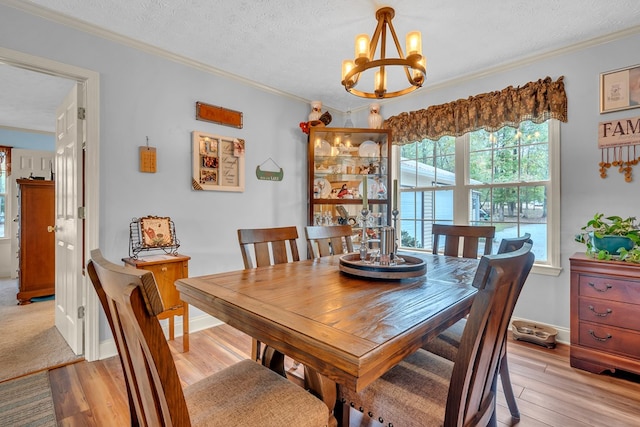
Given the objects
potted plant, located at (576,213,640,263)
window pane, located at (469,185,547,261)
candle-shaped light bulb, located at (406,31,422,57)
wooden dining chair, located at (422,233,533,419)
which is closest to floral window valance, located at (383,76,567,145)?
window pane, located at (469,185,547,261)

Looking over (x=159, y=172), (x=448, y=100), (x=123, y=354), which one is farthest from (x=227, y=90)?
(x=123, y=354)

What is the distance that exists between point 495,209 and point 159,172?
318 cm

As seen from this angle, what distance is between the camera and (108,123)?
7.73ft

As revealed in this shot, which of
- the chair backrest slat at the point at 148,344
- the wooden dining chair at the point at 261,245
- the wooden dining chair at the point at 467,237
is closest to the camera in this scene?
the chair backrest slat at the point at 148,344

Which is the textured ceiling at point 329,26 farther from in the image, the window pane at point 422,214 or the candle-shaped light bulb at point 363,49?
the window pane at point 422,214

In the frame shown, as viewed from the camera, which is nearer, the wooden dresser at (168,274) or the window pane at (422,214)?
the wooden dresser at (168,274)

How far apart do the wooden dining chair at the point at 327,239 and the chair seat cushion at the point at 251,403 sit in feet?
3.65

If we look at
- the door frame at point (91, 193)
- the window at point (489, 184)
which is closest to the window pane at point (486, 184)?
the window at point (489, 184)

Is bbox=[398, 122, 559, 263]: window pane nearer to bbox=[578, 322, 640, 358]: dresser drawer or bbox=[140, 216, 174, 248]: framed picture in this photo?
bbox=[578, 322, 640, 358]: dresser drawer

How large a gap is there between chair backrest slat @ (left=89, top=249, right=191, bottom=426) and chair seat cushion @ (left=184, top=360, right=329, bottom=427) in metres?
0.18

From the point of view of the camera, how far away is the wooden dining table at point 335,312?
0.79 meters

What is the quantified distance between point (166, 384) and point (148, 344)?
0.34ft

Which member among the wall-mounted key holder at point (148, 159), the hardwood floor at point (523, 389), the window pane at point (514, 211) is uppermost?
the wall-mounted key holder at point (148, 159)

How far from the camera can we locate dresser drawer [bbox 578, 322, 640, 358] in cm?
198
